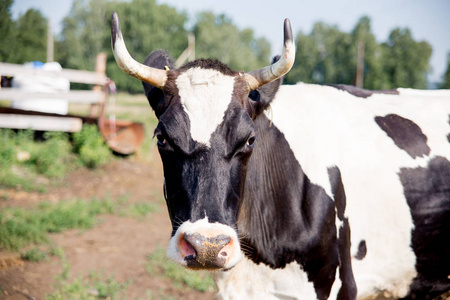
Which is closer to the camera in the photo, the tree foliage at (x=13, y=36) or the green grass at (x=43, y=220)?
the green grass at (x=43, y=220)

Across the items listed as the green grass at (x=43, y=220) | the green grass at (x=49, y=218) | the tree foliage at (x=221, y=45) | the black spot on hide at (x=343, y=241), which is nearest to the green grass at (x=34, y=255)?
the green grass at (x=49, y=218)

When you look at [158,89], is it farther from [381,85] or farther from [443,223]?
[381,85]

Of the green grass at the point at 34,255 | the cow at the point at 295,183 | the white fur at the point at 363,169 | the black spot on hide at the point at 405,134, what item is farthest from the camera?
the green grass at the point at 34,255

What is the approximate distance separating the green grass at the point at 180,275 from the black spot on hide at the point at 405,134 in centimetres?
238

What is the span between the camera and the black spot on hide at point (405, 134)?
2900mm

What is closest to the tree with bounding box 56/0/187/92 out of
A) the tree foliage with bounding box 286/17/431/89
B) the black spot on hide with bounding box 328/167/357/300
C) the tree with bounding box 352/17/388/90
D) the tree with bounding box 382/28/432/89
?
the tree foliage with bounding box 286/17/431/89

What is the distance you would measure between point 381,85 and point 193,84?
40462 mm

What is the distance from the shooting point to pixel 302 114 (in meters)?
2.79

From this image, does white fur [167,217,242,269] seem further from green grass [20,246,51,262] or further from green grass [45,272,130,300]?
green grass [20,246,51,262]

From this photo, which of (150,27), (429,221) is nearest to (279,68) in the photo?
(429,221)

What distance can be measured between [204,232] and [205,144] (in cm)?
48

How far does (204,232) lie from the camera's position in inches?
73.9

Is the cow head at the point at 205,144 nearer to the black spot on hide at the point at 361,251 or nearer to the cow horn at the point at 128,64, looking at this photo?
the cow horn at the point at 128,64

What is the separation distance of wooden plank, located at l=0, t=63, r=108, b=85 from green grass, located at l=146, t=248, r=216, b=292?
541 cm
